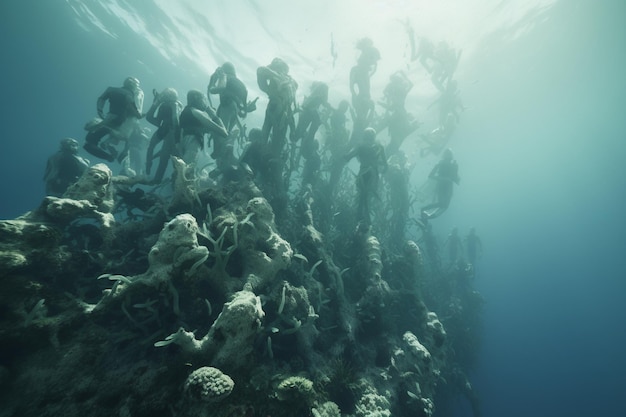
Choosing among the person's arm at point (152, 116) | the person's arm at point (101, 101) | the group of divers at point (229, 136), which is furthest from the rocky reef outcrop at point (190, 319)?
the person's arm at point (101, 101)

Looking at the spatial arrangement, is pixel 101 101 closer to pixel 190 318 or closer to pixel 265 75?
pixel 265 75

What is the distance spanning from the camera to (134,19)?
59.9 feet

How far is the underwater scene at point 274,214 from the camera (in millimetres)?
3293

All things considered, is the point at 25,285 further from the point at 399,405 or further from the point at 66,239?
the point at 399,405

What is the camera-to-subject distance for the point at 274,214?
681cm

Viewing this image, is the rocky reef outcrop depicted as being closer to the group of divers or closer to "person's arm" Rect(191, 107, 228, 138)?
"person's arm" Rect(191, 107, 228, 138)

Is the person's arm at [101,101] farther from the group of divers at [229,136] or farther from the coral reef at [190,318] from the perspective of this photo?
the coral reef at [190,318]

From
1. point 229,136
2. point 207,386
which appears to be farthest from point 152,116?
point 207,386

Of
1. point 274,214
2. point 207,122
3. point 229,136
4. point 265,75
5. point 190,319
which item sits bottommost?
point 190,319

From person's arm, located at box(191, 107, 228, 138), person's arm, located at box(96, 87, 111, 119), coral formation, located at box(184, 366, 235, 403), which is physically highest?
person's arm, located at box(191, 107, 228, 138)

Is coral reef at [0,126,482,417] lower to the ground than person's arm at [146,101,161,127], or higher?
lower

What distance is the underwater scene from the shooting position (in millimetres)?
3293

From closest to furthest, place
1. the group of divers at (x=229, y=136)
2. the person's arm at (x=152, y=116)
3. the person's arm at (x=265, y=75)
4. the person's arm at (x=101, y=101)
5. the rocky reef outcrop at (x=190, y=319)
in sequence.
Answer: the rocky reef outcrop at (x=190, y=319), the person's arm at (x=101, y=101), the group of divers at (x=229, y=136), the person's arm at (x=152, y=116), the person's arm at (x=265, y=75)

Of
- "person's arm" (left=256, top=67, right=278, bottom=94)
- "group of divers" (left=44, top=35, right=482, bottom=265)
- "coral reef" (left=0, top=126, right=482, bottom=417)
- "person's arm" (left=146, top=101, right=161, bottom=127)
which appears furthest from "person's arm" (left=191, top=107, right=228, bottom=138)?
"person's arm" (left=256, top=67, right=278, bottom=94)
